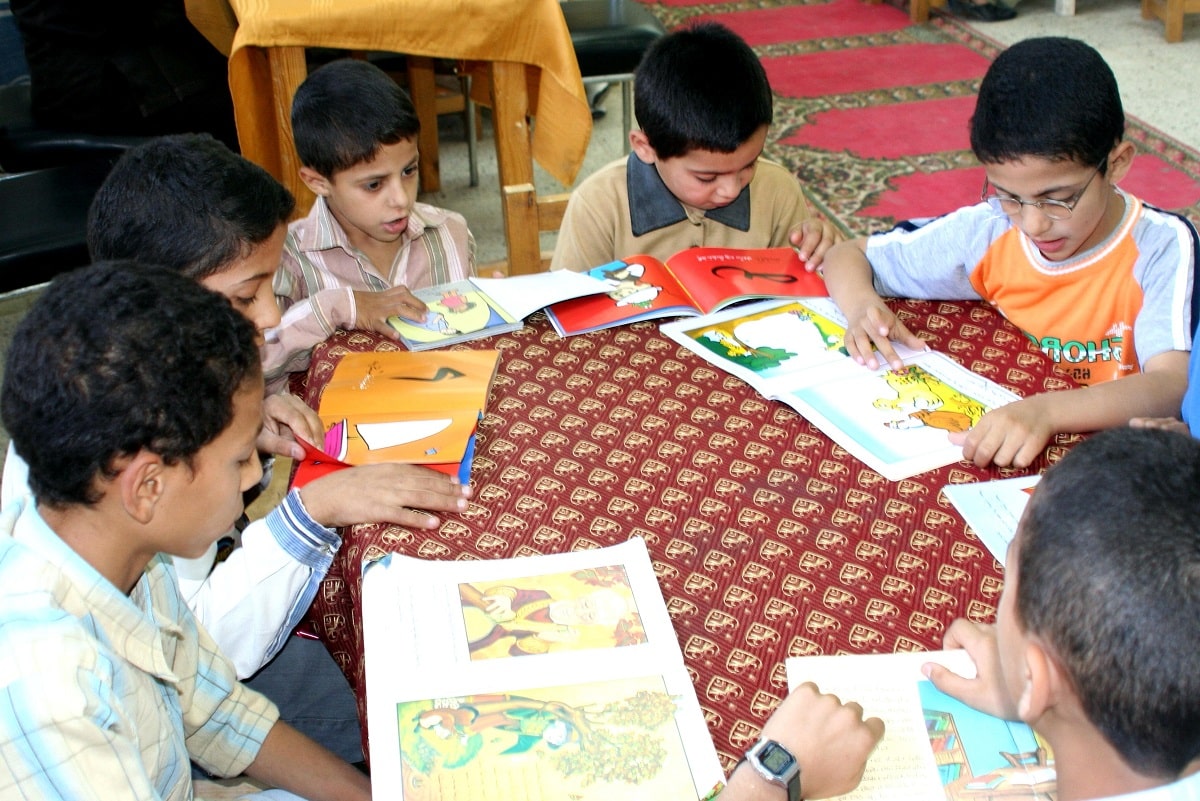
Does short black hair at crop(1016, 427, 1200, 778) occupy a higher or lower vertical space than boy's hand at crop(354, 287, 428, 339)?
higher

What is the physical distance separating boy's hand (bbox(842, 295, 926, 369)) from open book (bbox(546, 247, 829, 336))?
132mm

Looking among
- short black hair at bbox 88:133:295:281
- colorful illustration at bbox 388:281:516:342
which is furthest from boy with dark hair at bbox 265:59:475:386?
short black hair at bbox 88:133:295:281

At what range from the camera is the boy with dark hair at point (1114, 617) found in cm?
72

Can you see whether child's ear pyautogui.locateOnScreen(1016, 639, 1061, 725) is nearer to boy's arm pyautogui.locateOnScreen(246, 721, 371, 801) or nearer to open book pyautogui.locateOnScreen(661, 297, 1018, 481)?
open book pyautogui.locateOnScreen(661, 297, 1018, 481)

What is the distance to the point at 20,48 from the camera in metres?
3.43

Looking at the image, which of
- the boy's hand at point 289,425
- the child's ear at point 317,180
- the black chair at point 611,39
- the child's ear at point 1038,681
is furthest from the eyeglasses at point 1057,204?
the black chair at point 611,39

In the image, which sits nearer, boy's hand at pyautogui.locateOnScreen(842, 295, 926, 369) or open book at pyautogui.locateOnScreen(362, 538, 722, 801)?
open book at pyautogui.locateOnScreen(362, 538, 722, 801)

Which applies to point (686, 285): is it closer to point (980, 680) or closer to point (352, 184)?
point (352, 184)

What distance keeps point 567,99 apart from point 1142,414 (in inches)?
62.4

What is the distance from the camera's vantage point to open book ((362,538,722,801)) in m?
0.86

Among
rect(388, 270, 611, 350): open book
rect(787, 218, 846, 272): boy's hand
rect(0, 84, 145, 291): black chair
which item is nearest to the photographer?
rect(388, 270, 611, 350): open book

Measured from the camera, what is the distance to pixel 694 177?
6.10ft

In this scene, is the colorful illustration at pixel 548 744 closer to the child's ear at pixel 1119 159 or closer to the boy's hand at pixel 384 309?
the boy's hand at pixel 384 309

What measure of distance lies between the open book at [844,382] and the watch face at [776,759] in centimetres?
43
